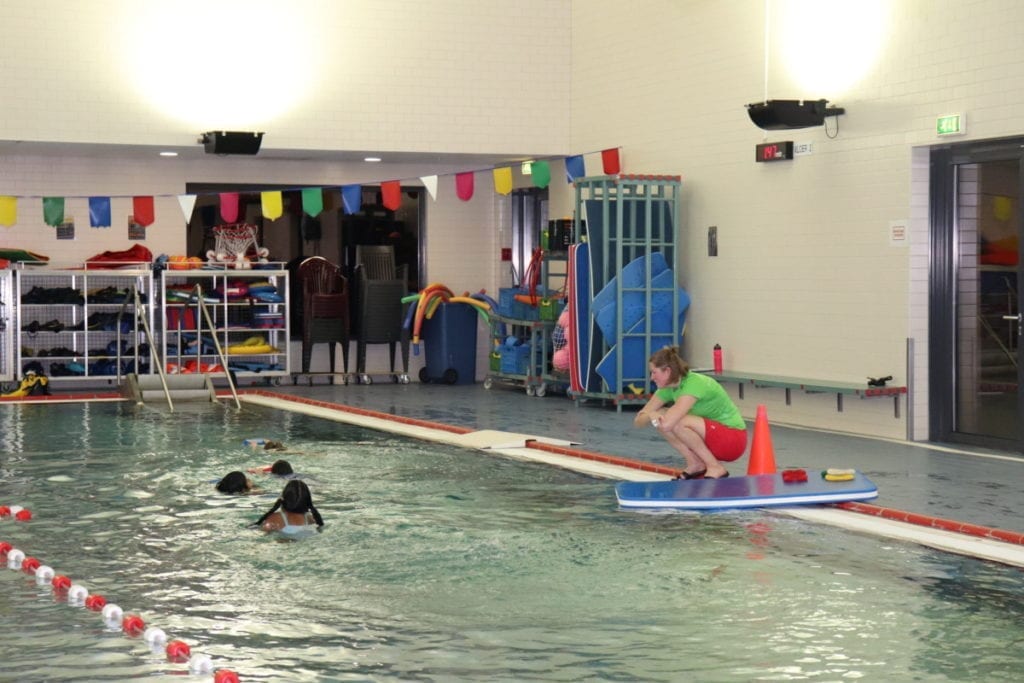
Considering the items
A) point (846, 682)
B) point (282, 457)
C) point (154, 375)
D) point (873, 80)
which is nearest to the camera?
point (846, 682)

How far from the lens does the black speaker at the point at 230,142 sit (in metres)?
15.6

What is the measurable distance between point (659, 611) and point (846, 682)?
1.16 metres

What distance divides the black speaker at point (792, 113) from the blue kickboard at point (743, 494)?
14.6 ft

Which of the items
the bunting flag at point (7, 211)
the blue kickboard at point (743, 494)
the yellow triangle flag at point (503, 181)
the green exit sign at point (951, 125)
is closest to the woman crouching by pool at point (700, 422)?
the blue kickboard at point (743, 494)

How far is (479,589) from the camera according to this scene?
634 centimetres

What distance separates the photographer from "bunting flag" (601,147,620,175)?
1531cm

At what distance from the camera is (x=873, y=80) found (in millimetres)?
11977

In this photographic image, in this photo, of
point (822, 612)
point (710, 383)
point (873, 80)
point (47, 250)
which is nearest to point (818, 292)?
point (873, 80)

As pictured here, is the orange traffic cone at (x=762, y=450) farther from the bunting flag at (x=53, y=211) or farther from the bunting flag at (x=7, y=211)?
the bunting flag at (x=7, y=211)

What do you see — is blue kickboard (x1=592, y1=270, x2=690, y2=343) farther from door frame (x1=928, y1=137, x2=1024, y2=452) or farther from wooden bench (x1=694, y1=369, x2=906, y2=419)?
door frame (x1=928, y1=137, x2=1024, y2=452)

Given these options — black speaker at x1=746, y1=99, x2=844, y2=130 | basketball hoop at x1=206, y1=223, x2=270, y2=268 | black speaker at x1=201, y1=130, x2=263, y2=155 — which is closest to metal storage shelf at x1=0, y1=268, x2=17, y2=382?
basketball hoop at x1=206, y1=223, x2=270, y2=268

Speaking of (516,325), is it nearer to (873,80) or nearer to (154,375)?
(154,375)

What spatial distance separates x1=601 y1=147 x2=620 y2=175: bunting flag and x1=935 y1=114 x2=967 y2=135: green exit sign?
4.67 m

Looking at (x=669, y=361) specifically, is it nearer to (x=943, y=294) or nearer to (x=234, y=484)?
(x=234, y=484)
